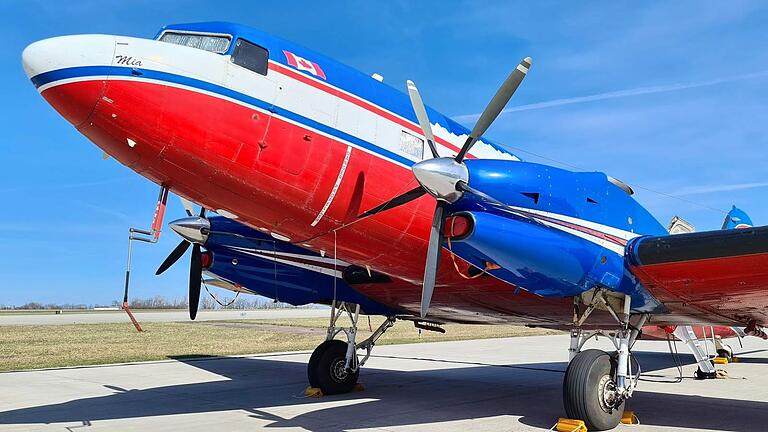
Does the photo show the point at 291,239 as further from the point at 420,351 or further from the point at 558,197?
the point at 420,351

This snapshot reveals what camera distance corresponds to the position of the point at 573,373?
10086mm

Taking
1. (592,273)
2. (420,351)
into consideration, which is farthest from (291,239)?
(420,351)

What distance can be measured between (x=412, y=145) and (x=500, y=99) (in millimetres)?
1634

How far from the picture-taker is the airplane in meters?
7.86

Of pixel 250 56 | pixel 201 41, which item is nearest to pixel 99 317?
pixel 201 41

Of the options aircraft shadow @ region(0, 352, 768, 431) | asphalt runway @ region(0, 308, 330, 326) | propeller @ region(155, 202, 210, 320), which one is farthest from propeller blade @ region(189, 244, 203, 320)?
asphalt runway @ region(0, 308, 330, 326)

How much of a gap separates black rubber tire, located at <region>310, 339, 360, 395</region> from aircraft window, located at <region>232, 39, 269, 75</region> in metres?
7.88

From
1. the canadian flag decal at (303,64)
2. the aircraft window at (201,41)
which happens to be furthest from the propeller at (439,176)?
the aircraft window at (201,41)

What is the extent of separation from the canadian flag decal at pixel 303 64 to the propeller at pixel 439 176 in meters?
1.35

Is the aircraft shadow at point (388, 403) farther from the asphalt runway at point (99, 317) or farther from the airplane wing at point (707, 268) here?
the asphalt runway at point (99, 317)

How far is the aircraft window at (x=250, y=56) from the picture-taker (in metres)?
8.54

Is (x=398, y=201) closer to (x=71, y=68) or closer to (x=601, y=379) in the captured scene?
(x=601, y=379)

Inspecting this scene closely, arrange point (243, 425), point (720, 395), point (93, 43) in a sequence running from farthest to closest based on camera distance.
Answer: point (720, 395), point (243, 425), point (93, 43)

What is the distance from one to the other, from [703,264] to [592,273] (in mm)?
1665
